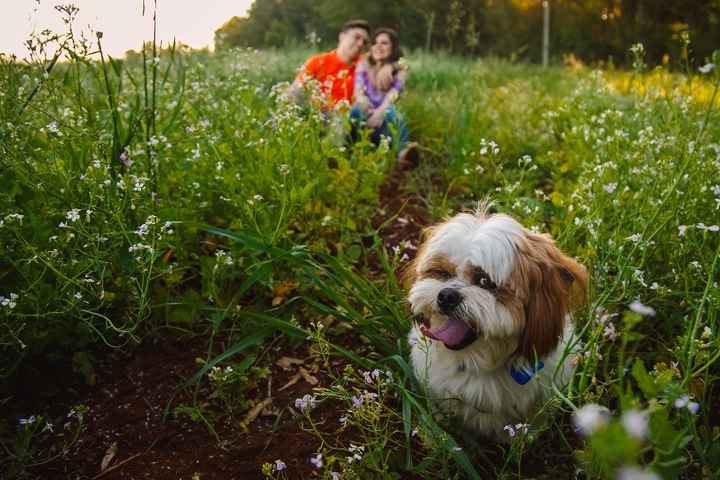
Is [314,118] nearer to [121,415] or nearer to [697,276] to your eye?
[121,415]

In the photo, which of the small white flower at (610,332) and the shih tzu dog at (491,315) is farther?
the shih tzu dog at (491,315)

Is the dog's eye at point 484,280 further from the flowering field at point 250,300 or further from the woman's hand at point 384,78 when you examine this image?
the woman's hand at point 384,78

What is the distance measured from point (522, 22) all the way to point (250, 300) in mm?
34265

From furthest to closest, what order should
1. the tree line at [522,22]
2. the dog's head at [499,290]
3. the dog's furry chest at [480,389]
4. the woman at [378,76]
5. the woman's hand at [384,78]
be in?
the tree line at [522,22]
the woman's hand at [384,78]
the woman at [378,76]
the dog's furry chest at [480,389]
the dog's head at [499,290]

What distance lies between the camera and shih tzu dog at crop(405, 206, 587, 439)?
7.27 ft

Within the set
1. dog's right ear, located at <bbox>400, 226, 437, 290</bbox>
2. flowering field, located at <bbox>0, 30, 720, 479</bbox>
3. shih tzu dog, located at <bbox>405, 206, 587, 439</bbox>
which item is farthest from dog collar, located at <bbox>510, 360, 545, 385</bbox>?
dog's right ear, located at <bbox>400, 226, 437, 290</bbox>

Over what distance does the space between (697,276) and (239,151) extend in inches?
105

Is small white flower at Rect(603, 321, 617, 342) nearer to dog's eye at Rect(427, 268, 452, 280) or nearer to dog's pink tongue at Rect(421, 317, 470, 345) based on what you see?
dog's pink tongue at Rect(421, 317, 470, 345)

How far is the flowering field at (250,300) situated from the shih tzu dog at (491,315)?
0.12m

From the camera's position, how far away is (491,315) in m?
2.17

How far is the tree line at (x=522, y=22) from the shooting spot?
76.2ft

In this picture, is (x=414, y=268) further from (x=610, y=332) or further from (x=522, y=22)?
(x=522, y=22)

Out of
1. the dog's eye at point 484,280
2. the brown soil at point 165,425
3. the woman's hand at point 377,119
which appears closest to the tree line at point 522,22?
the woman's hand at point 377,119

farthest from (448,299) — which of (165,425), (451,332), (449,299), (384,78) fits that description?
(384,78)
